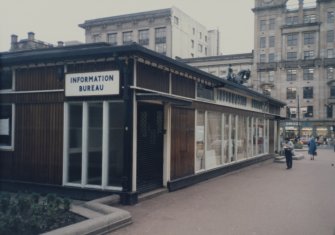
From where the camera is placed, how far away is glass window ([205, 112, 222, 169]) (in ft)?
48.3

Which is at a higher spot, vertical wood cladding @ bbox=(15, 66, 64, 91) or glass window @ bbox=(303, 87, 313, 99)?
glass window @ bbox=(303, 87, 313, 99)

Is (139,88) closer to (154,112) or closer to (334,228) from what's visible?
(154,112)

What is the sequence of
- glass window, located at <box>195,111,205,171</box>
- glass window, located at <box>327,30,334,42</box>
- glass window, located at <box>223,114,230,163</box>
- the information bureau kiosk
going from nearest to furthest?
1. the information bureau kiosk
2. glass window, located at <box>195,111,205,171</box>
3. glass window, located at <box>223,114,230,163</box>
4. glass window, located at <box>327,30,334,42</box>

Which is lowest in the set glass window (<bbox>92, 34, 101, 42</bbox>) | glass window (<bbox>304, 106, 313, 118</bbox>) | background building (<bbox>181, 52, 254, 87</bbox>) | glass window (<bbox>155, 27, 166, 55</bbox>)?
glass window (<bbox>304, 106, 313, 118</bbox>)

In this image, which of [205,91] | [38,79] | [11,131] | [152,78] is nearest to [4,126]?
[11,131]

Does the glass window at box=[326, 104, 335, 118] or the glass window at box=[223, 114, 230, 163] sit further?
the glass window at box=[326, 104, 335, 118]

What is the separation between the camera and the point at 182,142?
41.3ft

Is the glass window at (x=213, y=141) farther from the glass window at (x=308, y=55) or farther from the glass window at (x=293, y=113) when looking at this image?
the glass window at (x=308, y=55)

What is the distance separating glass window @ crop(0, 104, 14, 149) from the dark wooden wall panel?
0.25 m

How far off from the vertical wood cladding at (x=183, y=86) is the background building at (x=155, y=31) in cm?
5117

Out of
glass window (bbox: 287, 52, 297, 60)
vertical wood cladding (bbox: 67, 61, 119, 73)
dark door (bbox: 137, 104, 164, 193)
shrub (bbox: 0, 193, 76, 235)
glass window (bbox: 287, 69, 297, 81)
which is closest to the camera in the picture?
shrub (bbox: 0, 193, 76, 235)

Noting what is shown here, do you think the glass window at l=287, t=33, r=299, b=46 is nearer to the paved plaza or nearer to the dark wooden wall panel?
the paved plaza

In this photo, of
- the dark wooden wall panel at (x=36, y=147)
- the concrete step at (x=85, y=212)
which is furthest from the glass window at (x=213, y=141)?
the concrete step at (x=85, y=212)

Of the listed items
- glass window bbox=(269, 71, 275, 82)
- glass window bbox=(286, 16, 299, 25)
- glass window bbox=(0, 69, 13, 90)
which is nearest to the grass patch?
glass window bbox=(0, 69, 13, 90)
